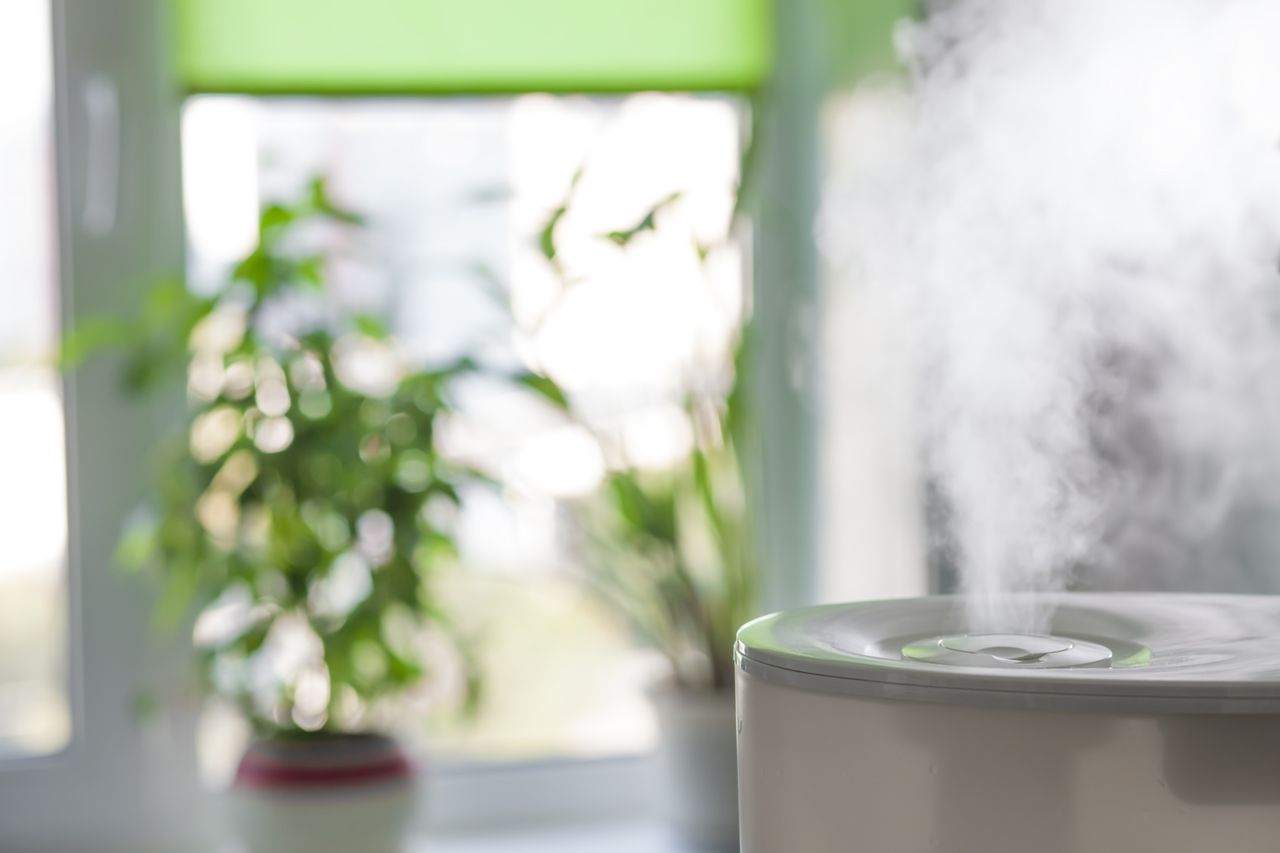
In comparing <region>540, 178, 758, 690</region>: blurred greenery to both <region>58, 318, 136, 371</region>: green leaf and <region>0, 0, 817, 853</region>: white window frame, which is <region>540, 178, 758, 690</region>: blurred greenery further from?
<region>58, 318, 136, 371</region>: green leaf

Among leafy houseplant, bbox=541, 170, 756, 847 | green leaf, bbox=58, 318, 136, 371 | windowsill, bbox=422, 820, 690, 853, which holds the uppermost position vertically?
green leaf, bbox=58, 318, 136, 371

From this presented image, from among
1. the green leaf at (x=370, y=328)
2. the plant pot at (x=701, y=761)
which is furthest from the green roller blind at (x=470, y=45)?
the plant pot at (x=701, y=761)

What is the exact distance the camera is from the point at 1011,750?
0.66 meters

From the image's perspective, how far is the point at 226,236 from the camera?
2.04 m

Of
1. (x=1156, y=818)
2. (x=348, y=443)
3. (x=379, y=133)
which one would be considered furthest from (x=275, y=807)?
(x=1156, y=818)

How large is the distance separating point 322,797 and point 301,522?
336mm

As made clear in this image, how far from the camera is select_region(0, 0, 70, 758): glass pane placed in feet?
6.42

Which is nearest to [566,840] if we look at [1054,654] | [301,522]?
[301,522]

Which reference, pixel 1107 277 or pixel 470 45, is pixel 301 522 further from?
pixel 1107 277

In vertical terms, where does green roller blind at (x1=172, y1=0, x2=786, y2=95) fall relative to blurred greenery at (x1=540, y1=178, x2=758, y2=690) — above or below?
above

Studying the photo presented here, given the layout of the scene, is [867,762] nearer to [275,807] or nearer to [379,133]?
[275,807]

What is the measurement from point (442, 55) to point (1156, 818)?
1.64m

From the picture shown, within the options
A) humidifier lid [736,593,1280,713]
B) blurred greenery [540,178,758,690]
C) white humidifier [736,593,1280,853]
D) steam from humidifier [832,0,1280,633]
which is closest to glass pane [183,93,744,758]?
blurred greenery [540,178,758,690]

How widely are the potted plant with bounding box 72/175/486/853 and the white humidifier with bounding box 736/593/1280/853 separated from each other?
1.02 m
